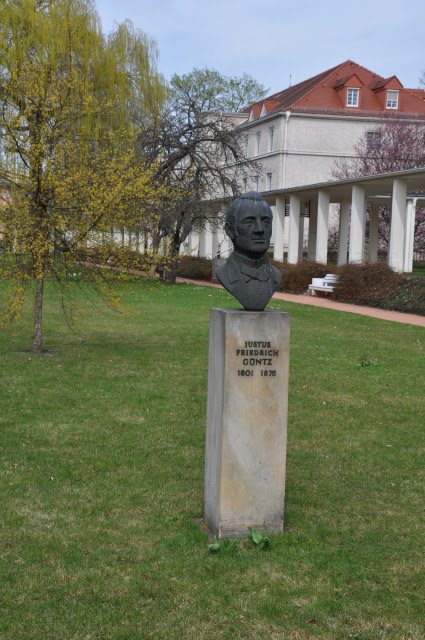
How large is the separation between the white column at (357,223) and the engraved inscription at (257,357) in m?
23.4

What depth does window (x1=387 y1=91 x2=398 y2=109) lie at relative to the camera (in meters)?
51.7

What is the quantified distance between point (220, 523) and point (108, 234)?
7.97 meters

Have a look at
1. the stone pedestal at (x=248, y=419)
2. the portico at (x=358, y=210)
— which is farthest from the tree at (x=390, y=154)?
the stone pedestal at (x=248, y=419)

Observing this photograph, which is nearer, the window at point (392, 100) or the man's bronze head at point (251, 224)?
the man's bronze head at point (251, 224)

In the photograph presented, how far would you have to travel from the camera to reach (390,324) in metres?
18.2

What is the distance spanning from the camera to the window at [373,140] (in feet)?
157

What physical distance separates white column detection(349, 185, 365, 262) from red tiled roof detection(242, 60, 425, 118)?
23338 millimetres

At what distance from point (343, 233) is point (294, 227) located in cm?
228

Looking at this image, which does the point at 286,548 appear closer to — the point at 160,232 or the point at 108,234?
the point at 108,234

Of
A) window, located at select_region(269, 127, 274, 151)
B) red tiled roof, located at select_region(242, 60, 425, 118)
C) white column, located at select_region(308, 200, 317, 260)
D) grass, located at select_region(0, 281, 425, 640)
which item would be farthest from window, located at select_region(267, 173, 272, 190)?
grass, located at select_region(0, 281, 425, 640)

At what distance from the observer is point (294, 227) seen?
112ft

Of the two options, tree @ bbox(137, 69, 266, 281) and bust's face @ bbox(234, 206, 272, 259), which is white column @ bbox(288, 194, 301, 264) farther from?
bust's face @ bbox(234, 206, 272, 259)

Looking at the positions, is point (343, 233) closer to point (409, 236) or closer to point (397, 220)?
point (409, 236)

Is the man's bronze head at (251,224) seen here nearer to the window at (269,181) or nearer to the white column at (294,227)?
the white column at (294,227)
